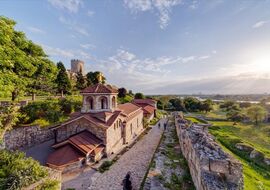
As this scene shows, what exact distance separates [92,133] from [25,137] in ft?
22.6

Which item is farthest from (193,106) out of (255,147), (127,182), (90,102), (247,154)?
(127,182)

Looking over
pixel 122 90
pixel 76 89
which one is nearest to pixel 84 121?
pixel 76 89

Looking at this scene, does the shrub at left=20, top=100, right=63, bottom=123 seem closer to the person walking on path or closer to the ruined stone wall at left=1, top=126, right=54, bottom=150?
the ruined stone wall at left=1, top=126, right=54, bottom=150

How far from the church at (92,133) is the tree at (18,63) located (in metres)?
5.38

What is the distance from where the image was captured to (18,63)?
1363 centimetres

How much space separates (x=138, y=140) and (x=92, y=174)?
1078 cm

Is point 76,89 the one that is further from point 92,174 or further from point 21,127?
point 92,174

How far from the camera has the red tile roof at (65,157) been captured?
12.6 m

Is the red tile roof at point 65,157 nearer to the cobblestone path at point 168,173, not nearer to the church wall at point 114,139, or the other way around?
the church wall at point 114,139

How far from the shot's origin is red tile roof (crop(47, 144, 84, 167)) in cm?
1256

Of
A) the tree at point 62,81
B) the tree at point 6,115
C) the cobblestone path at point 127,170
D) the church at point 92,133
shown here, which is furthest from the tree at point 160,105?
the tree at point 6,115

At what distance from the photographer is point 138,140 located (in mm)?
22766

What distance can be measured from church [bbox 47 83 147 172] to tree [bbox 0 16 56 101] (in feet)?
17.6

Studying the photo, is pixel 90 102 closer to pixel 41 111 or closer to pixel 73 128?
pixel 73 128
